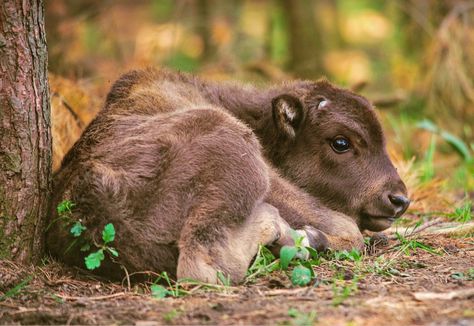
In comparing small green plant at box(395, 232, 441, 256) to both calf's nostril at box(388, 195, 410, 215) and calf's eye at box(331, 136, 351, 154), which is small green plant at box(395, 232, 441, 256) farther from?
calf's eye at box(331, 136, 351, 154)

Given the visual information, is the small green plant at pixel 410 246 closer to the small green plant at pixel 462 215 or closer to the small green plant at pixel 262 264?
the small green plant at pixel 462 215

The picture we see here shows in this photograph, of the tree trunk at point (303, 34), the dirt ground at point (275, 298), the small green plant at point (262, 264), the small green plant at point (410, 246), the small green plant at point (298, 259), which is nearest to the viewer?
the dirt ground at point (275, 298)

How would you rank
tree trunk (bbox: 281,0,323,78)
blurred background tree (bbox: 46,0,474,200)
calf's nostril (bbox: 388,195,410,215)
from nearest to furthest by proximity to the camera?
calf's nostril (bbox: 388,195,410,215) → blurred background tree (bbox: 46,0,474,200) → tree trunk (bbox: 281,0,323,78)

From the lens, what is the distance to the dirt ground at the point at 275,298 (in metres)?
4.11

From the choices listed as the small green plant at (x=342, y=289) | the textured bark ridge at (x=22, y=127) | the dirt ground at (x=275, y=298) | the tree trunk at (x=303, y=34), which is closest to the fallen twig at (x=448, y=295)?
the dirt ground at (x=275, y=298)

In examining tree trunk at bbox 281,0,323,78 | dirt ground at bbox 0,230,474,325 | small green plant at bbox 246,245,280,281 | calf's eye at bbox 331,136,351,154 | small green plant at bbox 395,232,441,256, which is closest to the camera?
dirt ground at bbox 0,230,474,325

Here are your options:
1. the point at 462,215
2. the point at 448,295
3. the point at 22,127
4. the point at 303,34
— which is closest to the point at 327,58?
the point at 303,34

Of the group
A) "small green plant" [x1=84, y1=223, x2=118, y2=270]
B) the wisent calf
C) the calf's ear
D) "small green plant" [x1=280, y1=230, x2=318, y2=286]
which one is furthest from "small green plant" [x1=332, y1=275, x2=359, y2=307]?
the calf's ear

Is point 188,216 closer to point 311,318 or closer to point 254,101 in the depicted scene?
point 311,318

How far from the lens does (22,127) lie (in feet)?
17.1

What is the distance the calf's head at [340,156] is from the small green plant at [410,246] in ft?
1.40

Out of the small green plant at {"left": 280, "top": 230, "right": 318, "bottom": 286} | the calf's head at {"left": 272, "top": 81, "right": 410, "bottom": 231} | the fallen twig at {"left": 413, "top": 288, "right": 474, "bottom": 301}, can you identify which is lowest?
the small green plant at {"left": 280, "top": 230, "right": 318, "bottom": 286}

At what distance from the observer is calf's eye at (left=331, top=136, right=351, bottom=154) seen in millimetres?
6695

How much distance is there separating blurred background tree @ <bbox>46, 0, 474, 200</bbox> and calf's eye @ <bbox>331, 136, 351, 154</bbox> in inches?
86.5
